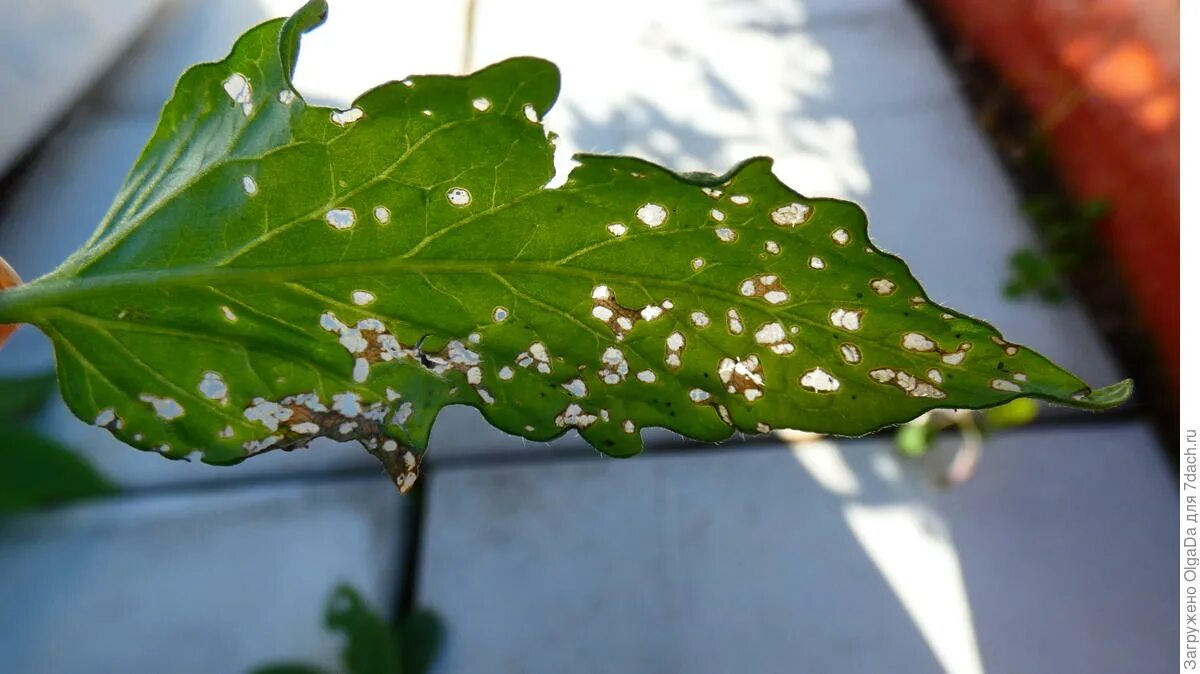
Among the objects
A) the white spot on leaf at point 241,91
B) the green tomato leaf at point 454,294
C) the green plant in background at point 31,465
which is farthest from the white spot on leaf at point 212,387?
the green plant in background at point 31,465

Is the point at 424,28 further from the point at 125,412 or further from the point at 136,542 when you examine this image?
the point at 125,412

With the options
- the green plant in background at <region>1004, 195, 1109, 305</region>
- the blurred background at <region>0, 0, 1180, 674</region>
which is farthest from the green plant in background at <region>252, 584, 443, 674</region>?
the green plant in background at <region>1004, 195, 1109, 305</region>

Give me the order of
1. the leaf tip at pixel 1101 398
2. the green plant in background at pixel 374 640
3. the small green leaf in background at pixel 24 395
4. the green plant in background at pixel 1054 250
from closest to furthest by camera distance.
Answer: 1. the leaf tip at pixel 1101 398
2. the green plant in background at pixel 374 640
3. the small green leaf in background at pixel 24 395
4. the green plant in background at pixel 1054 250

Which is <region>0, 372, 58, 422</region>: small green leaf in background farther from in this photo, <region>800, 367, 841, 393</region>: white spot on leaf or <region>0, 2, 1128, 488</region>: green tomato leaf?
<region>800, 367, 841, 393</region>: white spot on leaf

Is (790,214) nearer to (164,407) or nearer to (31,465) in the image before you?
(164,407)

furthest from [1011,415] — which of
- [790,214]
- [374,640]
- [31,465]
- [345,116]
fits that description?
[31,465]

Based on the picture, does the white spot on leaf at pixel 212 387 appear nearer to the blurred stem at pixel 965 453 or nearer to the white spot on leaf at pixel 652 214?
the white spot on leaf at pixel 652 214
